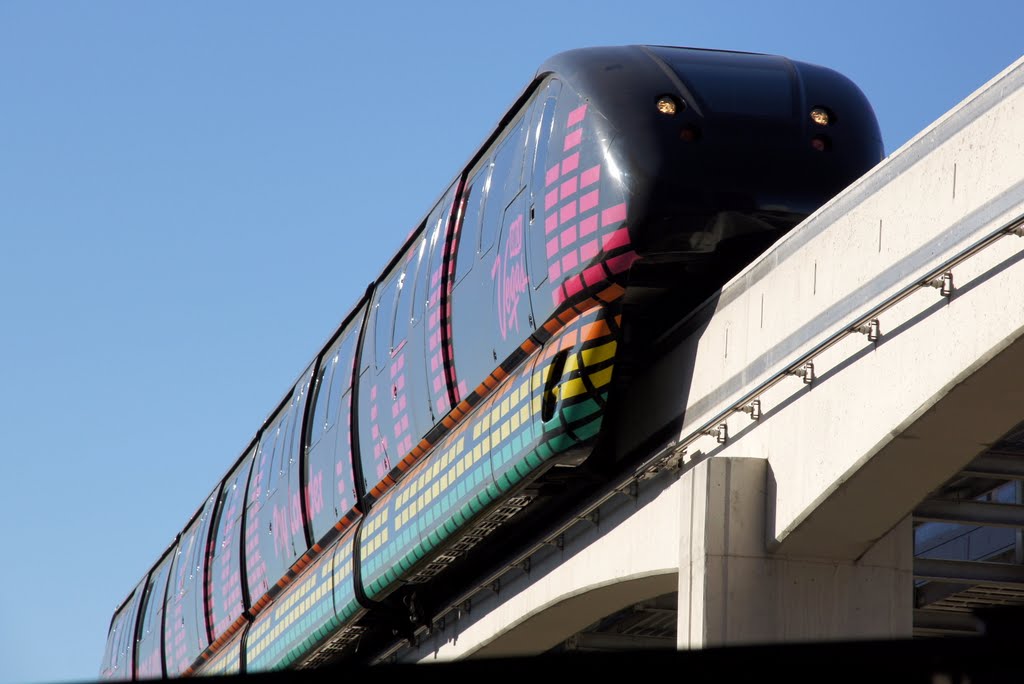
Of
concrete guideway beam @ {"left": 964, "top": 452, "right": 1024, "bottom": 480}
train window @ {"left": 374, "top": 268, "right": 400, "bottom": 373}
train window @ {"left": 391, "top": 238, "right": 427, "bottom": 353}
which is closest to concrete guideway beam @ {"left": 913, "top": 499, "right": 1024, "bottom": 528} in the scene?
concrete guideway beam @ {"left": 964, "top": 452, "right": 1024, "bottom": 480}

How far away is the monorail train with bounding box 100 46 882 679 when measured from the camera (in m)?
9.37

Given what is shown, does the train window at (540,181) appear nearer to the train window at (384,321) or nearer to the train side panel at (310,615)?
the train window at (384,321)

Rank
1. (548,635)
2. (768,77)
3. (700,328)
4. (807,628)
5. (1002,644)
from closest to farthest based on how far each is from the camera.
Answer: (1002,644)
(807,628)
(700,328)
(768,77)
(548,635)

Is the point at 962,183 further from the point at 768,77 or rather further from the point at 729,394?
the point at 768,77

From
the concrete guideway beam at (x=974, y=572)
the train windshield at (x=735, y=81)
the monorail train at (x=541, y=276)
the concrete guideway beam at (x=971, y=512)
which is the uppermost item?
the train windshield at (x=735, y=81)

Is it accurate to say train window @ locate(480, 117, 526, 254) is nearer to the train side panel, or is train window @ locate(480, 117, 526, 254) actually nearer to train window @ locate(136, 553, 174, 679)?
the train side panel

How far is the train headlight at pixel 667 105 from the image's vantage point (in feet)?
31.7

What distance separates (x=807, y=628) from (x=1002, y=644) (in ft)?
21.4

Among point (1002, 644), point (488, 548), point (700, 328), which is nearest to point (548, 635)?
point (488, 548)

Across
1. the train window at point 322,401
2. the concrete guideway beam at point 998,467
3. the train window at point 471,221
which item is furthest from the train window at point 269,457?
the concrete guideway beam at point 998,467

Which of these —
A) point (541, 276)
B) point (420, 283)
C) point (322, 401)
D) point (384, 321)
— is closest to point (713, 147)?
point (541, 276)

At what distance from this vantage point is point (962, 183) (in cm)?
716

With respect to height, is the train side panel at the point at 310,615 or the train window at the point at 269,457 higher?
the train window at the point at 269,457

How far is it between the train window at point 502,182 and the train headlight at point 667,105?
4.02 feet
